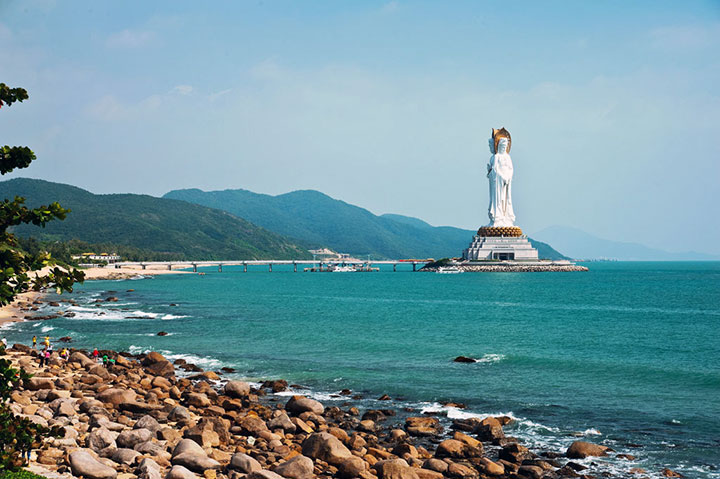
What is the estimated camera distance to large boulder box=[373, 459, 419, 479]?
1608 centimetres

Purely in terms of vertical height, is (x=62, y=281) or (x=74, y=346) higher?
(x=62, y=281)

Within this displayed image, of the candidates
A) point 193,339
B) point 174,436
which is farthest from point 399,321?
point 174,436

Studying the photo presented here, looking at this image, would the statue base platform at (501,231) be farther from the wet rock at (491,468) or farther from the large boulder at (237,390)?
the wet rock at (491,468)

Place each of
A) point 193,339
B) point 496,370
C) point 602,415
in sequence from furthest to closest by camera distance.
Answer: point 193,339
point 496,370
point 602,415

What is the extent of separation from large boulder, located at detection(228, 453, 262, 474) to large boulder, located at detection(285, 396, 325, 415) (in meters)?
6.91

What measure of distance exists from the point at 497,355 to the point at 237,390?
734 inches

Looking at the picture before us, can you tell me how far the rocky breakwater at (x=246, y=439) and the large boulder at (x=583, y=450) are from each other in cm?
4

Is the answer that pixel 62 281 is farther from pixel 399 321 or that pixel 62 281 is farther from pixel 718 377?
pixel 399 321

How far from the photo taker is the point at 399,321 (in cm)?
5722

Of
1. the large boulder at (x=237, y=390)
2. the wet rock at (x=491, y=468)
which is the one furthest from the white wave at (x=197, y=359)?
the wet rock at (x=491, y=468)

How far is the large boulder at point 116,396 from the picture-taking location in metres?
22.6

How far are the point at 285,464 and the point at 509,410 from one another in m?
11.6

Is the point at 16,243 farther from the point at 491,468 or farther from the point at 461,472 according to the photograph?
the point at 491,468

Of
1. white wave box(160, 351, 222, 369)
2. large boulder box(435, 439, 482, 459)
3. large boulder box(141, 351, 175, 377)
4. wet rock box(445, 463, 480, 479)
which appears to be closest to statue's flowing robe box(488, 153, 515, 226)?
white wave box(160, 351, 222, 369)
